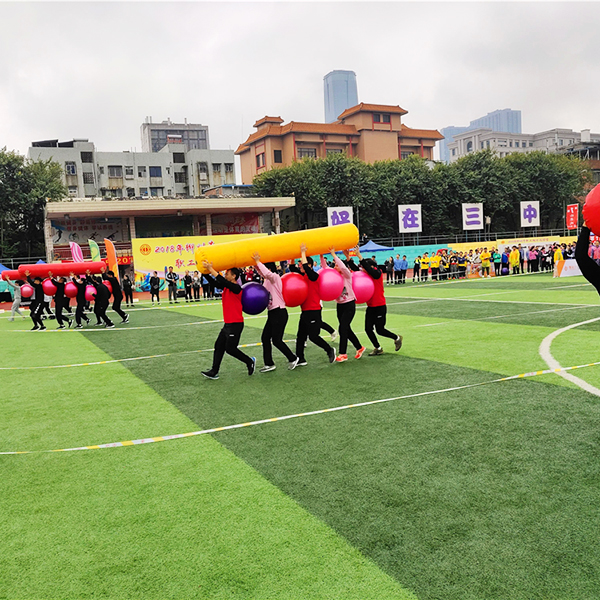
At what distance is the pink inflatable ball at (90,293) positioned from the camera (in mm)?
16984

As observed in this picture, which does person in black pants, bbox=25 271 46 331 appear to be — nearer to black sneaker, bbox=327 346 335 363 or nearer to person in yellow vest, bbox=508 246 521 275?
black sneaker, bbox=327 346 335 363

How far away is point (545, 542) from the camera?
10.6ft

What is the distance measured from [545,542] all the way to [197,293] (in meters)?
25.4

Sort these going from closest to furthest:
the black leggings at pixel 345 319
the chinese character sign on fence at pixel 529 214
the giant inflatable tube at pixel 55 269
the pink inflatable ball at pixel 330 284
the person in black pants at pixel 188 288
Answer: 1. the pink inflatable ball at pixel 330 284
2. the black leggings at pixel 345 319
3. the giant inflatable tube at pixel 55 269
4. the person in black pants at pixel 188 288
5. the chinese character sign on fence at pixel 529 214

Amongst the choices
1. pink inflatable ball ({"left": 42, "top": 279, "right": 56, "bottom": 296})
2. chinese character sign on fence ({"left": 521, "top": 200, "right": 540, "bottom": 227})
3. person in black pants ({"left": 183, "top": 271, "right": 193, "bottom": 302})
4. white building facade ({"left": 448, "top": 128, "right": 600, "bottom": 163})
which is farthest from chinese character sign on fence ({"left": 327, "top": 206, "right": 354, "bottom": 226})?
white building facade ({"left": 448, "top": 128, "right": 600, "bottom": 163})

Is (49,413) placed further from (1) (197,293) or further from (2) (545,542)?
(1) (197,293)

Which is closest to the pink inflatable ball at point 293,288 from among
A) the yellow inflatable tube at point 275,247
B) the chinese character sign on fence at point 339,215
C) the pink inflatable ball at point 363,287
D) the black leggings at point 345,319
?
the yellow inflatable tube at point 275,247

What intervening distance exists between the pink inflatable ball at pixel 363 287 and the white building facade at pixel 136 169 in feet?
168

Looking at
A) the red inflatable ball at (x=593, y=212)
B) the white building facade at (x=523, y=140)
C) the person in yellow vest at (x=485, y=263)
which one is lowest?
the person in yellow vest at (x=485, y=263)

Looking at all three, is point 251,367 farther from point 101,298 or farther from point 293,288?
point 101,298

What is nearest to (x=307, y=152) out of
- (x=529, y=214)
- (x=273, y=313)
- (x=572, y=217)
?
(x=529, y=214)

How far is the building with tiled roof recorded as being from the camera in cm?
6081

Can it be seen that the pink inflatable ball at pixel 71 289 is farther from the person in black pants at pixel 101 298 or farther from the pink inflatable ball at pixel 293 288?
the pink inflatable ball at pixel 293 288

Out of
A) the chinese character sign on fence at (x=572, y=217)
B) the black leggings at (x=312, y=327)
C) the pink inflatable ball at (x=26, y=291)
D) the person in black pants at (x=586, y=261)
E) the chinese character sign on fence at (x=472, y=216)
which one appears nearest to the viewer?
the person in black pants at (x=586, y=261)
